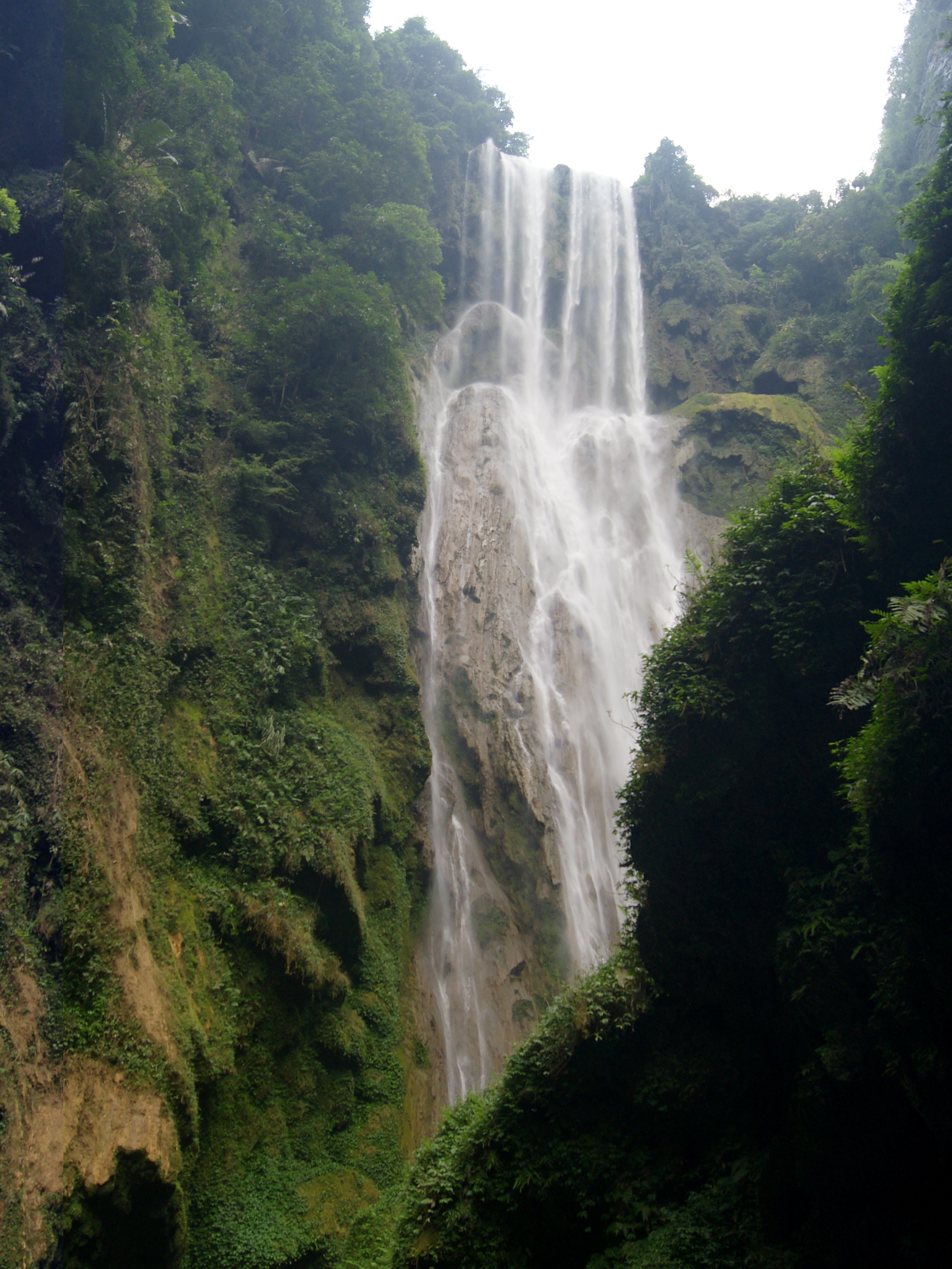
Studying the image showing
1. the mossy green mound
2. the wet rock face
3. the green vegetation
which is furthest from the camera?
the mossy green mound

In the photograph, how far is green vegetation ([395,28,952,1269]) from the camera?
548 cm

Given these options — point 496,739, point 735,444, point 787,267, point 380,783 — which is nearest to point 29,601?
point 380,783

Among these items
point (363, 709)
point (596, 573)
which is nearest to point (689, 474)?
point (596, 573)

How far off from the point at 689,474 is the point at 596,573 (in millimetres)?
6309

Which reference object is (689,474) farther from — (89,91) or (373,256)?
(89,91)

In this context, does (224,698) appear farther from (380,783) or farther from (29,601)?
(29,601)

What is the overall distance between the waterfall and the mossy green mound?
89cm

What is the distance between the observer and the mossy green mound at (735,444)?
82.2ft

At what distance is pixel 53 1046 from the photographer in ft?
20.8

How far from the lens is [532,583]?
20797 mm

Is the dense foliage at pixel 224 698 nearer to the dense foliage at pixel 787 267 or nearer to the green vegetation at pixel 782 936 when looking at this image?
the green vegetation at pixel 782 936

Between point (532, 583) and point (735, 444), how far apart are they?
1028cm

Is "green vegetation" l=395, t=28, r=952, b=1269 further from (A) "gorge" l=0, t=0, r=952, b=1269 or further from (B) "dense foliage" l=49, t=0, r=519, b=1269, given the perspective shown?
(B) "dense foliage" l=49, t=0, r=519, b=1269

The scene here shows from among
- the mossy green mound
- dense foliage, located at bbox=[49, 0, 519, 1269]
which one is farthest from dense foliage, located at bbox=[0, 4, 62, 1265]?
the mossy green mound
